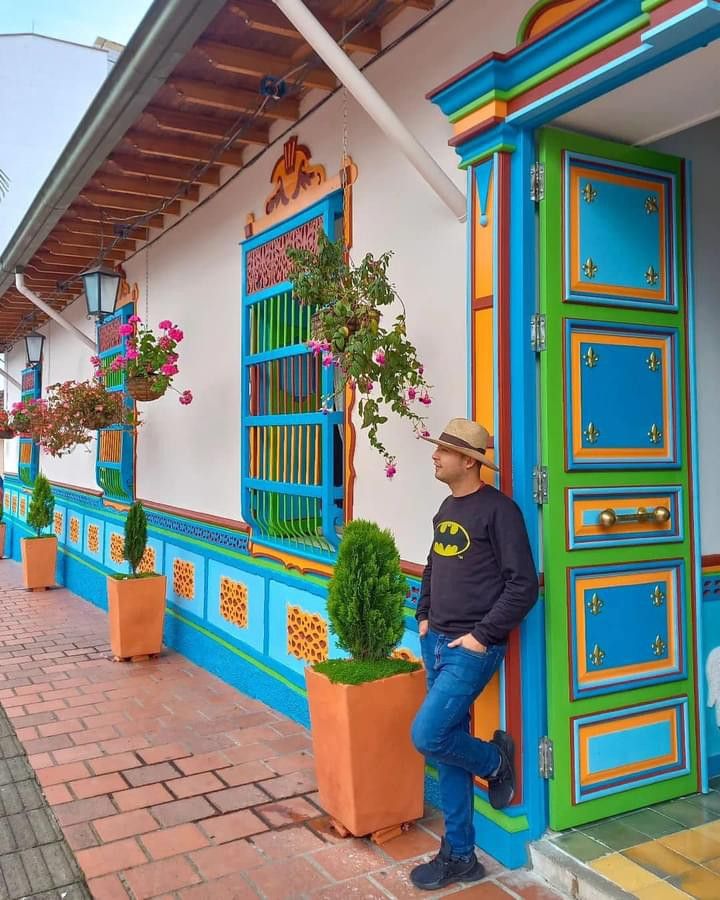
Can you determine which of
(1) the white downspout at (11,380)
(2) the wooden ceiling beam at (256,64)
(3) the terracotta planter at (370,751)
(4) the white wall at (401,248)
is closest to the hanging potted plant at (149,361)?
(4) the white wall at (401,248)

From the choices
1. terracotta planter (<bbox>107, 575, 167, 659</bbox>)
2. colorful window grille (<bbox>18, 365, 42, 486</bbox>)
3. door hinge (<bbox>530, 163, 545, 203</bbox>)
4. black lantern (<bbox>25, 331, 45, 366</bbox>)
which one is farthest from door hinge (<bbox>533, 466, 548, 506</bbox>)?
colorful window grille (<bbox>18, 365, 42, 486</bbox>)

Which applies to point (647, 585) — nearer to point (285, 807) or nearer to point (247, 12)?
point (285, 807)

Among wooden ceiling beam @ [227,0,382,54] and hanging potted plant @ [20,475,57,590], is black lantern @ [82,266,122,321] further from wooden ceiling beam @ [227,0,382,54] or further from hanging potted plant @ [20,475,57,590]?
hanging potted plant @ [20,475,57,590]

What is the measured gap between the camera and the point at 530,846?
3.03 metres

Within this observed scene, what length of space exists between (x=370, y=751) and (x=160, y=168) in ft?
13.9

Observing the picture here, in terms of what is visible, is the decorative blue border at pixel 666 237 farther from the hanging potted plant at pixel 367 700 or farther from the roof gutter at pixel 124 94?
the roof gutter at pixel 124 94

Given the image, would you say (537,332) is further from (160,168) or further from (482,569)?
(160,168)

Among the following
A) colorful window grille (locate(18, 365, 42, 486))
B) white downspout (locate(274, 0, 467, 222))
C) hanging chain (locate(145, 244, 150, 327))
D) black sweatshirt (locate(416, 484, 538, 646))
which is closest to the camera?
black sweatshirt (locate(416, 484, 538, 646))

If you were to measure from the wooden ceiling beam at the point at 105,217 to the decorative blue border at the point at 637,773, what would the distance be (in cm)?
533

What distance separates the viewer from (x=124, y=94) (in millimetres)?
4273

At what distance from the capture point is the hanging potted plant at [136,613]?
6.13 metres

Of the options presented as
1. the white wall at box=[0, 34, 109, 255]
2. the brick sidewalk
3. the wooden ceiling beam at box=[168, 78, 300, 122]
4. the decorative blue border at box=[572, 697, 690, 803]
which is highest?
the white wall at box=[0, 34, 109, 255]

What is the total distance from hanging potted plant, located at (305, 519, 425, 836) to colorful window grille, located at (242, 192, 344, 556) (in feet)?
3.15

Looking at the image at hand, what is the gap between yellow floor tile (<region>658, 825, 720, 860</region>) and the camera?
2.92 meters
